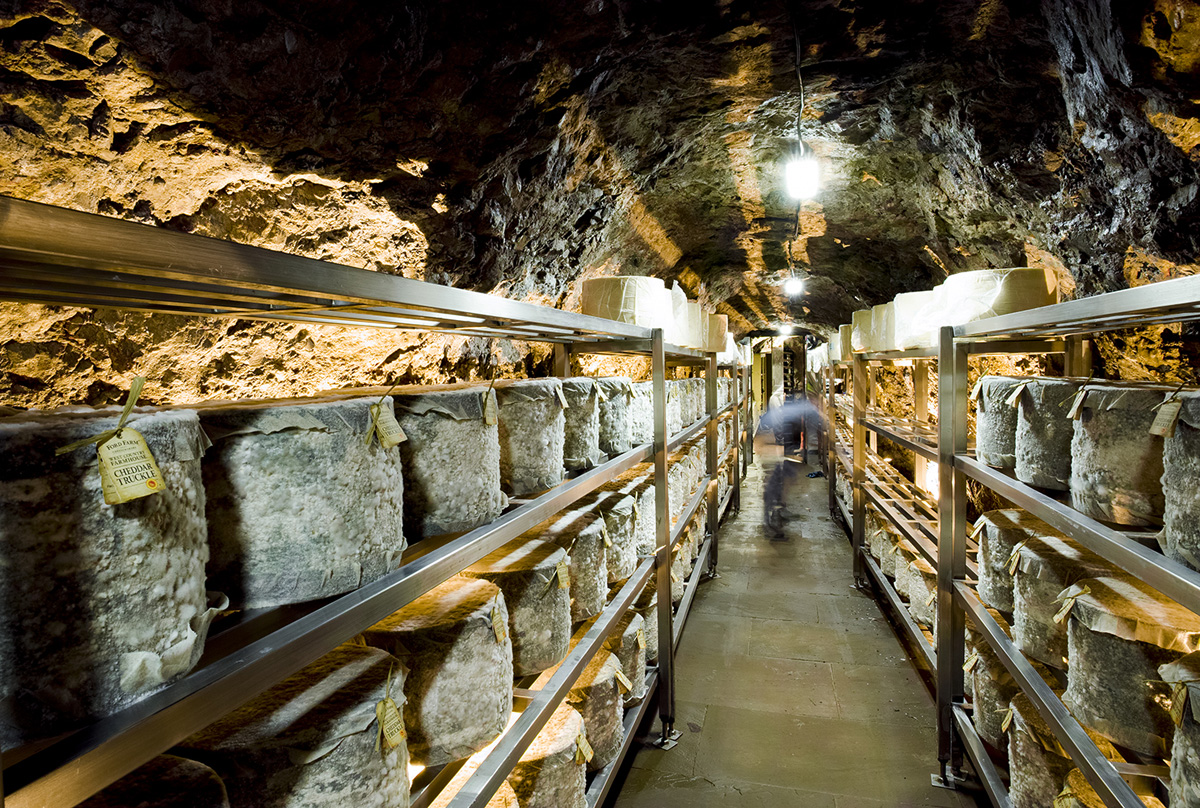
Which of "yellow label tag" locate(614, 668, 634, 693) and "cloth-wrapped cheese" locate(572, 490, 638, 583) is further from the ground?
"cloth-wrapped cheese" locate(572, 490, 638, 583)

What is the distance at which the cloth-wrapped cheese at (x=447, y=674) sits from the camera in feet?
3.93

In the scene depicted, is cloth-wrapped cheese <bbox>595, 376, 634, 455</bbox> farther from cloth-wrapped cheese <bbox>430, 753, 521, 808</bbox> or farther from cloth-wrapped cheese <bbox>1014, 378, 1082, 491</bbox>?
cloth-wrapped cheese <bbox>1014, 378, 1082, 491</bbox>

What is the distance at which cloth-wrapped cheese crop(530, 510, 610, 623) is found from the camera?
1.89 m

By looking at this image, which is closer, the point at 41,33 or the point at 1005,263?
the point at 41,33

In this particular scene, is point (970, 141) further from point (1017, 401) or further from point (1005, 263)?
point (1017, 401)

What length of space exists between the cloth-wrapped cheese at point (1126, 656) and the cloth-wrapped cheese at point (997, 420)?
24.4 inches

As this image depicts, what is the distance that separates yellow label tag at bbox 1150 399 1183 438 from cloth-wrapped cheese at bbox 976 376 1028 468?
0.72 m

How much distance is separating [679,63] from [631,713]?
3.05 metres

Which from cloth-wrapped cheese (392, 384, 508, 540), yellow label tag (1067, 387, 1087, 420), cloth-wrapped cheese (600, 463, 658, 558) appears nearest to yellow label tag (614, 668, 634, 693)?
cloth-wrapped cheese (600, 463, 658, 558)

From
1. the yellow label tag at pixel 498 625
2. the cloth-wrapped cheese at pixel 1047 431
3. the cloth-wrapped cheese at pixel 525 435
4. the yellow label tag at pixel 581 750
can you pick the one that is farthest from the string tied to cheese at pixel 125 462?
the cloth-wrapped cheese at pixel 1047 431

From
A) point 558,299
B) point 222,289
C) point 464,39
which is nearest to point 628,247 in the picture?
point 558,299

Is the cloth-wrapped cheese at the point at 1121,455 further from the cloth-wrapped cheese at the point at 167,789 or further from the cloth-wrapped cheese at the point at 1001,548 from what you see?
the cloth-wrapped cheese at the point at 167,789

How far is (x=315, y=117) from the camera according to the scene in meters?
1.82

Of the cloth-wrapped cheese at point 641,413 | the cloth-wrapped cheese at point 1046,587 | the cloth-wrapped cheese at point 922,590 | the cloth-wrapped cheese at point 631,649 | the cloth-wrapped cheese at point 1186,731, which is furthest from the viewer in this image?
the cloth-wrapped cheese at point 922,590
